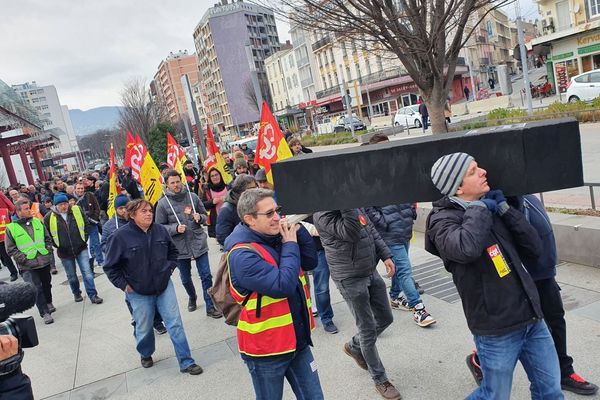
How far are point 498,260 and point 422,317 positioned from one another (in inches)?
98.1

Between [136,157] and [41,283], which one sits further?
[136,157]

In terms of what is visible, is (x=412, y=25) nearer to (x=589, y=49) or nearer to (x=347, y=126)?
(x=347, y=126)

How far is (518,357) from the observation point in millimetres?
2883

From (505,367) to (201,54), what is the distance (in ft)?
356

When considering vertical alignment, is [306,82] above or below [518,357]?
above

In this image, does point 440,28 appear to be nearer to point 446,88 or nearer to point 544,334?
point 446,88

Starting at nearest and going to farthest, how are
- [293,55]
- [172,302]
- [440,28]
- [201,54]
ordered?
[172,302] → [440,28] → [293,55] → [201,54]

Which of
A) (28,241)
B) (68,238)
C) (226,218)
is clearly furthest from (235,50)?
(226,218)

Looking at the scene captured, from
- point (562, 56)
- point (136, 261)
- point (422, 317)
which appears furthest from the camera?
point (562, 56)

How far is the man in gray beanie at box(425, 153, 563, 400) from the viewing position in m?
2.56

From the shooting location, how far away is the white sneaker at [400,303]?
552cm

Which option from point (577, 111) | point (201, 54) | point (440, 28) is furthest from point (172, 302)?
point (201, 54)

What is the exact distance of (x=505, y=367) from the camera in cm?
279

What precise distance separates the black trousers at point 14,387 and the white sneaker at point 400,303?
12.7 feet
